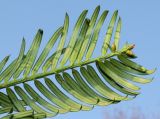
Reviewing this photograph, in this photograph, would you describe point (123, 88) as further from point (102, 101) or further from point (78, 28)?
point (78, 28)

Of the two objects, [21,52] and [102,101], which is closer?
[102,101]

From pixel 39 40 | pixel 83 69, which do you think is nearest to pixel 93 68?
pixel 83 69

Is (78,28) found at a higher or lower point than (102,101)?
higher

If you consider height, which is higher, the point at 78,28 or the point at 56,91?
the point at 78,28

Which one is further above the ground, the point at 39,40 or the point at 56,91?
the point at 39,40

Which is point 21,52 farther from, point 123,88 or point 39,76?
point 123,88

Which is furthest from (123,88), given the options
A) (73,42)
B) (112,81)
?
(73,42)

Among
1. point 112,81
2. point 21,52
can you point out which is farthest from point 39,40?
point 112,81

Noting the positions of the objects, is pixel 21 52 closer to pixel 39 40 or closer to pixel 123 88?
pixel 39 40
